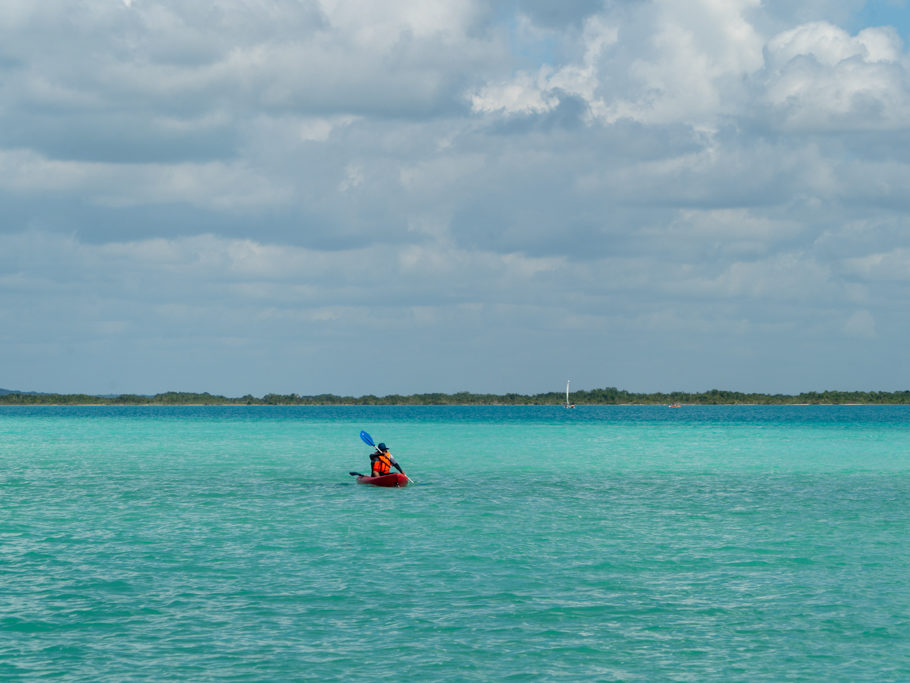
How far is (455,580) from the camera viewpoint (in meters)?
23.2

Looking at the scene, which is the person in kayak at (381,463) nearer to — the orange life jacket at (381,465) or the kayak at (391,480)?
the orange life jacket at (381,465)

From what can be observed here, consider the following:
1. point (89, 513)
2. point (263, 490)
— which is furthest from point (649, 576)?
point (263, 490)

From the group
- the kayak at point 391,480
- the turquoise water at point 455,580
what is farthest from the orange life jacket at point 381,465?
the turquoise water at point 455,580

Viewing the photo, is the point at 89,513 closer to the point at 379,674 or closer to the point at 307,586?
the point at 307,586

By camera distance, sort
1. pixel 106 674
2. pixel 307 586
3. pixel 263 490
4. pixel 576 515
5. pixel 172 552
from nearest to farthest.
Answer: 1. pixel 106 674
2. pixel 307 586
3. pixel 172 552
4. pixel 576 515
5. pixel 263 490

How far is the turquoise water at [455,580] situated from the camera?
1689 cm

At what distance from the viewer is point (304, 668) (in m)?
16.3

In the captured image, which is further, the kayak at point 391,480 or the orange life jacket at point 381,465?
the orange life jacket at point 381,465

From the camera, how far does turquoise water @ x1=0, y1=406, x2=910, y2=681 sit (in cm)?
1689

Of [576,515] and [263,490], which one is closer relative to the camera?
[576,515]

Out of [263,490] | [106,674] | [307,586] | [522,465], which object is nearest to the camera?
[106,674]

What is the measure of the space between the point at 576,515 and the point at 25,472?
34.6 metres

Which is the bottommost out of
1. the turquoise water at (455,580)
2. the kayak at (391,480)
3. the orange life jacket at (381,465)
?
the turquoise water at (455,580)

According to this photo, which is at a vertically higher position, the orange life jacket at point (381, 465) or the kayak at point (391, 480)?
the orange life jacket at point (381, 465)
